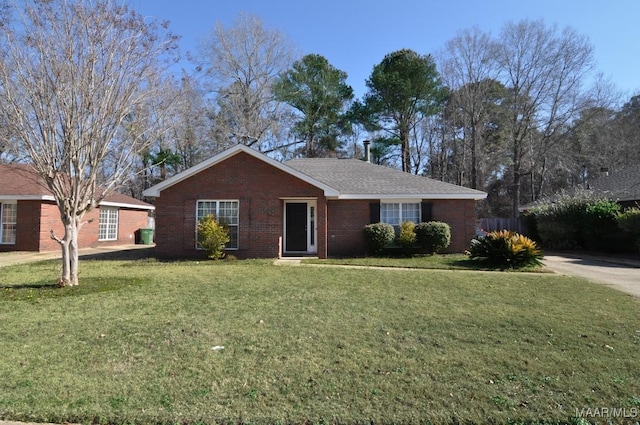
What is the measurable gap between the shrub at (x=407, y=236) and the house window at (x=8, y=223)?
1765 centimetres

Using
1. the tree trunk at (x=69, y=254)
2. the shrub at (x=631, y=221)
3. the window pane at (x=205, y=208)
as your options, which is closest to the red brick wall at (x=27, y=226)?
the window pane at (x=205, y=208)

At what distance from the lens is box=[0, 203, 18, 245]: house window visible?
59.4 ft

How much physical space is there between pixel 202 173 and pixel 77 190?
6525mm

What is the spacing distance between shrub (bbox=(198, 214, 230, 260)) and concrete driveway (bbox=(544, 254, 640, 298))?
11232 millimetres

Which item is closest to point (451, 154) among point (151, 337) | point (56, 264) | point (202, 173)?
point (202, 173)

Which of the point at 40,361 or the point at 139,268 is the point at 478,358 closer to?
the point at 40,361

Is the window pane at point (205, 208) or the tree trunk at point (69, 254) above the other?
the window pane at point (205, 208)

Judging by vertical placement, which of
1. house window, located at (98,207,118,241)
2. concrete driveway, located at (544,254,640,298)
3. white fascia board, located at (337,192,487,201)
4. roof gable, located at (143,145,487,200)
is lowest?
concrete driveway, located at (544,254,640,298)

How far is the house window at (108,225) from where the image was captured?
72.5 ft

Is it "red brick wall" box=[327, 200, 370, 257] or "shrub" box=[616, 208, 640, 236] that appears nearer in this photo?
"red brick wall" box=[327, 200, 370, 257]

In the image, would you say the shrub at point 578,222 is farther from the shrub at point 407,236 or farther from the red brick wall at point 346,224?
the red brick wall at point 346,224

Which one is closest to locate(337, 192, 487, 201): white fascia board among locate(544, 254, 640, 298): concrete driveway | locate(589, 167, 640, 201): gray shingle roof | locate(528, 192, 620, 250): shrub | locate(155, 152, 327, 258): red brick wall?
locate(155, 152, 327, 258): red brick wall

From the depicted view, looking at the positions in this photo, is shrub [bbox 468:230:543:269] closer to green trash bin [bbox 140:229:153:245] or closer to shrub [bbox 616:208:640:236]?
shrub [bbox 616:208:640:236]

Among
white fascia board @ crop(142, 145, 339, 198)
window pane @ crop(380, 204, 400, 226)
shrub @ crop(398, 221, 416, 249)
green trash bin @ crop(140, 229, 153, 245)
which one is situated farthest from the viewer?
green trash bin @ crop(140, 229, 153, 245)
